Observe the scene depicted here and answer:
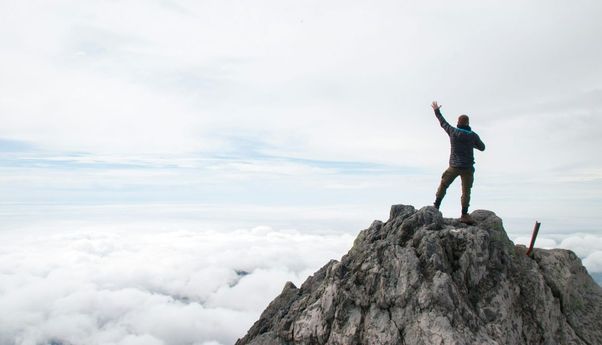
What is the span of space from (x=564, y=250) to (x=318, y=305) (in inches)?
581

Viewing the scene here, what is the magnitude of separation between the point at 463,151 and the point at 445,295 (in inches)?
349

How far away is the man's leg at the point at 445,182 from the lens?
2398 centimetres

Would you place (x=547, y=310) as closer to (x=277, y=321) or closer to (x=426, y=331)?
(x=426, y=331)

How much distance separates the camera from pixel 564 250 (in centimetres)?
2420

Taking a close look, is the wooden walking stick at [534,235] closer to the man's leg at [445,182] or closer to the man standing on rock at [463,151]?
the man standing on rock at [463,151]

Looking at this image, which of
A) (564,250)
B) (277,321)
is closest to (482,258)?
(564,250)

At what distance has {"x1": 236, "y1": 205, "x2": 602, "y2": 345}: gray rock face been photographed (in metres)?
18.1

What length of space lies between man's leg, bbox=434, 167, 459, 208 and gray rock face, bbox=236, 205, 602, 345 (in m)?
1.69

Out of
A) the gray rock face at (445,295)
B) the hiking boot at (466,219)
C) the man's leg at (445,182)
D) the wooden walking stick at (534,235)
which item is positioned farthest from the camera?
the man's leg at (445,182)

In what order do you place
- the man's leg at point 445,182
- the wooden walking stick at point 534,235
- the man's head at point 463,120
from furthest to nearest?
the man's leg at point 445,182
the man's head at point 463,120
the wooden walking stick at point 534,235

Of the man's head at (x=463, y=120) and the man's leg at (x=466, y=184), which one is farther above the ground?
the man's head at (x=463, y=120)

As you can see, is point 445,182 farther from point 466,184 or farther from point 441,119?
point 441,119

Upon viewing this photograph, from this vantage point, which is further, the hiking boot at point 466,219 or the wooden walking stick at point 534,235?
the hiking boot at point 466,219

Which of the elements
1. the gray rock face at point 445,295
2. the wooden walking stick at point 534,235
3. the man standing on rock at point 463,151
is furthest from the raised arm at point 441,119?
the wooden walking stick at point 534,235
